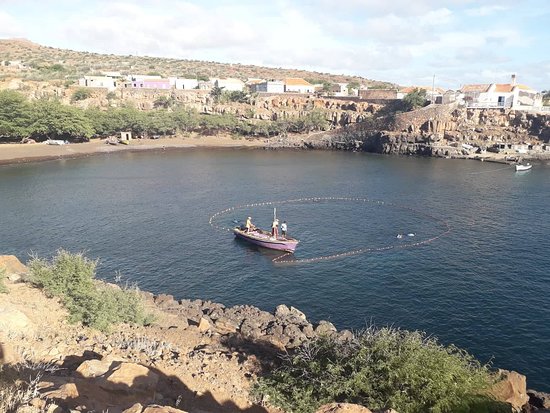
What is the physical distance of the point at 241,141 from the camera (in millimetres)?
146125

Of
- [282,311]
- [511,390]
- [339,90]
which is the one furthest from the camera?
[339,90]

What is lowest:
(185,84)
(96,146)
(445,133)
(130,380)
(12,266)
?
(12,266)

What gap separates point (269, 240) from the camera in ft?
162

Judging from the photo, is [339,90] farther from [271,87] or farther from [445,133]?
[445,133]

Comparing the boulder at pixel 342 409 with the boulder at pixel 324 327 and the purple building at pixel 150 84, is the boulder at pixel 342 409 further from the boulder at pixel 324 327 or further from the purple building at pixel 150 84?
the purple building at pixel 150 84

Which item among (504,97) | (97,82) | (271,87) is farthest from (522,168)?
(97,82)

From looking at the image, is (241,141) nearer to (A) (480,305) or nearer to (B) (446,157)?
(B) (446,157)

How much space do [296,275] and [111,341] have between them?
23.8 meters

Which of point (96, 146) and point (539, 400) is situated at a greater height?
point (96, 146)

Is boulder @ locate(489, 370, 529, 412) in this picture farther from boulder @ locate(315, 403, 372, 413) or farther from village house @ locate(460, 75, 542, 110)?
village house @ locate(460, 75, 542, 110)

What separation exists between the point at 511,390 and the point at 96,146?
122 metres

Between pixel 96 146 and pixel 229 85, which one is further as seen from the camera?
pixel 229 85

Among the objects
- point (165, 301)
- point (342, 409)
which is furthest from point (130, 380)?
point (165, 301)

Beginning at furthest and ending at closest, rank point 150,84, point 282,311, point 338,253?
point 150,84 < point 338,253 < point 282,311
